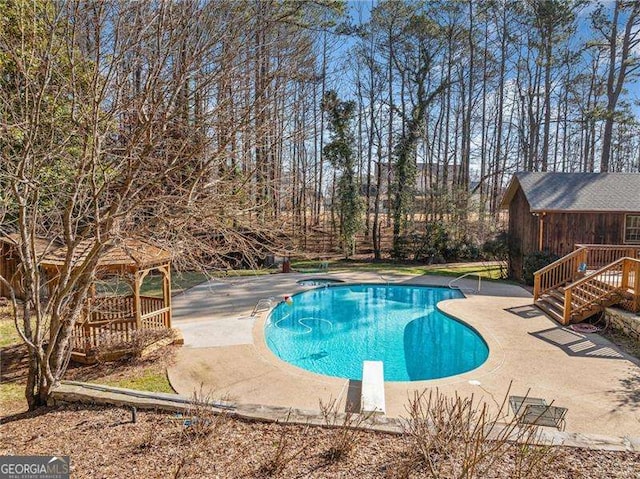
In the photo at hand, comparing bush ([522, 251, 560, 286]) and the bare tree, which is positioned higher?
the bare tree

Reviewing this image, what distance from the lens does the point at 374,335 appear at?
36.0 feet

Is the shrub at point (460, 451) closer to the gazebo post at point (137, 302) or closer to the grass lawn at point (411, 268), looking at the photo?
the gazebo post at point (137, 302)

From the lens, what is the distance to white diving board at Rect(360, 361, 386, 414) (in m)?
5.88

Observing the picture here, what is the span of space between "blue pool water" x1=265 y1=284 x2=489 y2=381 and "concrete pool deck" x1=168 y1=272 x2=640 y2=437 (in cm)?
59

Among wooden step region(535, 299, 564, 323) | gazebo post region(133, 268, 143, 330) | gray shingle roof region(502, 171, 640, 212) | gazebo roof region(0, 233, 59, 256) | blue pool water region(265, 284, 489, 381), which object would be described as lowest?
blue pool water region(265, 284, 489, 381)

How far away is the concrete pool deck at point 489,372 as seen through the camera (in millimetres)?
6152

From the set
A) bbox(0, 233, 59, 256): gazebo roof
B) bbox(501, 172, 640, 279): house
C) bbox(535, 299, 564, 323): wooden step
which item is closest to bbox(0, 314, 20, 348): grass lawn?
bbox(0, 233, 59, 256): gazebo roof

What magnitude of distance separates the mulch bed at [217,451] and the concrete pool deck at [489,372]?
4.41 ft

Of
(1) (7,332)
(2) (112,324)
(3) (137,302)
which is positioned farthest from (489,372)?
(1) (7,332)

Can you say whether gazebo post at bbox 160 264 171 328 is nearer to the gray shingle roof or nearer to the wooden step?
the wooden step

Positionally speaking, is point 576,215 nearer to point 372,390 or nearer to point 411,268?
point 411,268

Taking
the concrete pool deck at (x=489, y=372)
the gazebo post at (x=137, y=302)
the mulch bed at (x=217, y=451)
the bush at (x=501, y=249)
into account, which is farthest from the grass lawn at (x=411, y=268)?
the mulch bed at (x=217, y=451)

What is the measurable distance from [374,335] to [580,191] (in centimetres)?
1198

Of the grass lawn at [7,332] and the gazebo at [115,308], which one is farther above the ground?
the gazebo at [115,308]
